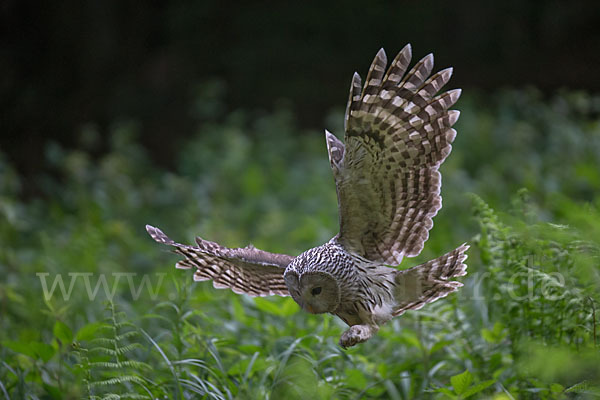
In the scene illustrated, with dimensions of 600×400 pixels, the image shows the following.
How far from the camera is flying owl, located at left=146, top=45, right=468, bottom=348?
2.59 metres

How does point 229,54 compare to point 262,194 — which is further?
point 229,54

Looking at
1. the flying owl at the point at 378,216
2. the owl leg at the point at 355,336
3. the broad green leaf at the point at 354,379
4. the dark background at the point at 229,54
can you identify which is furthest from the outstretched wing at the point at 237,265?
the dark background at the point at 229,54

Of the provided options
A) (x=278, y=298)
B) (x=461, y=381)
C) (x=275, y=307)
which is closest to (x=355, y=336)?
(x=461, y=381)

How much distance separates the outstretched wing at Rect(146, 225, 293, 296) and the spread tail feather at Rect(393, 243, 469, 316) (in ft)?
1.65

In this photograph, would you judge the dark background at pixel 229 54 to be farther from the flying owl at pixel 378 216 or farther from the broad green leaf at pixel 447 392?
the broad green leaf at pixel 447 392

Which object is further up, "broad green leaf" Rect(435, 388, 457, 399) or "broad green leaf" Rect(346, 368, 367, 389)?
"broad green leaf" Rect(346, 368, 367, 389)

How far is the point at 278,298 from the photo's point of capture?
4676mm

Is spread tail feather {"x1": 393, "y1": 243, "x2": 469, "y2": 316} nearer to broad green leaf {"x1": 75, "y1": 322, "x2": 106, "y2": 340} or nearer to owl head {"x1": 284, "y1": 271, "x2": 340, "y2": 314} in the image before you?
owl head {"x1": 284, "y1": 271, "x2": 340, "y2": 314}

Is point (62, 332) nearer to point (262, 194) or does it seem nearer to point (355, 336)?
point (355, 336)

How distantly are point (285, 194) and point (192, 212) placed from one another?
1429 millimetres

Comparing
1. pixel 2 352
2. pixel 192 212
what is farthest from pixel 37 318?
pixel 192 212

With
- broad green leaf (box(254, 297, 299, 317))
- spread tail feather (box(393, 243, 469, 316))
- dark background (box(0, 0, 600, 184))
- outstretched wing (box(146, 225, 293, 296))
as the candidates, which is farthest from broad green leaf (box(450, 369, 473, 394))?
dark background (box(0, 0, 600, 184))

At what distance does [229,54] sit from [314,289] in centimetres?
823

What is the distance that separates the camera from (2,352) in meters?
4.02
